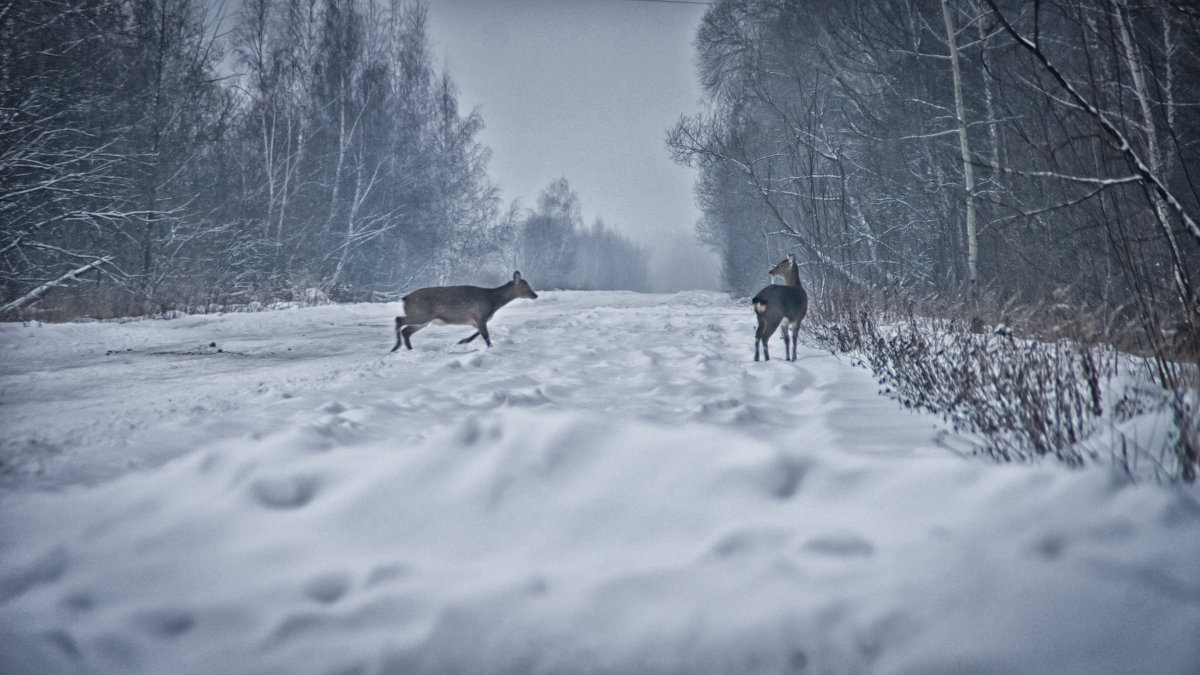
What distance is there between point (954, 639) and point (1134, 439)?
1.40m

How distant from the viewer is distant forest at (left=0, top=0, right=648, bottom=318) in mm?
8273

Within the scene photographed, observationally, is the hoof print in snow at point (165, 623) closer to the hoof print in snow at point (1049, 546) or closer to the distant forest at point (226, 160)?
the hoof print in snow at point (1049, 546)

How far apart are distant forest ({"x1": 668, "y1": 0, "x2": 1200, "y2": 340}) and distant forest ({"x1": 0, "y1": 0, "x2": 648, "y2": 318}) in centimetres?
1161

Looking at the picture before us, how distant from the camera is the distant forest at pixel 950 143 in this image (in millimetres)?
5891

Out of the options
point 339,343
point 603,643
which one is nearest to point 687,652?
point 603,643

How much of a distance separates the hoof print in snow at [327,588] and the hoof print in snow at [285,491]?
51cm

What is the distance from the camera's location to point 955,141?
9609 millimetres

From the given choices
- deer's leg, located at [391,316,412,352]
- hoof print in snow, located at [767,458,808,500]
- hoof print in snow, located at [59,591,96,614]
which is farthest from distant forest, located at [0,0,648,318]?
hoof print in snow, located at [767,458,808,500]

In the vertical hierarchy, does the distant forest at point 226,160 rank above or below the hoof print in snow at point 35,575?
above

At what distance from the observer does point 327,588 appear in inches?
Result: 57.1

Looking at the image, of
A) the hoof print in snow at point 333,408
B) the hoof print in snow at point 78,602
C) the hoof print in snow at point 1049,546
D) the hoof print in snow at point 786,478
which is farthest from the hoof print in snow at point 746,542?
the hoof print in snow at point 333,408

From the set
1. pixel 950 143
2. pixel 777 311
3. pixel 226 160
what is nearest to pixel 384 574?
pixel 777 311

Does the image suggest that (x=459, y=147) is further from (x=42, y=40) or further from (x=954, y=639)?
(x=954, y=639)

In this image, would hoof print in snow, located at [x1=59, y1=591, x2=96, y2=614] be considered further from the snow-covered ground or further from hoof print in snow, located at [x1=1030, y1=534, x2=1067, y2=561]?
hoof print in snow, located at [x1=1030, y1=534, x2=1067, y2=561]
